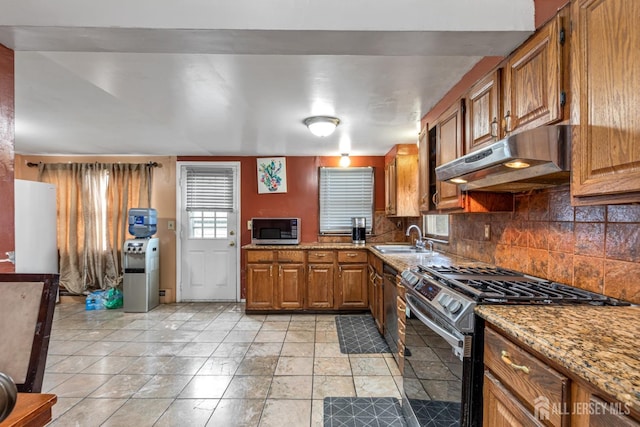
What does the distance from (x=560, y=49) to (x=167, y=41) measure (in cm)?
162

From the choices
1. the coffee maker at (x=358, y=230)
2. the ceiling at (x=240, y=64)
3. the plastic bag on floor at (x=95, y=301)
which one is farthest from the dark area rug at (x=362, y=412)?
the plastic bag on floor at (x=95, y=301)

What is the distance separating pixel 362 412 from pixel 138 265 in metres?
3.51

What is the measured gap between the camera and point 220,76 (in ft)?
6.74

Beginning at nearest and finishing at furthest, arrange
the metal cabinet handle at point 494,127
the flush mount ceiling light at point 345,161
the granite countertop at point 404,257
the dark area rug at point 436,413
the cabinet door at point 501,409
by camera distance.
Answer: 1. the cabinet door at point 501,409
2. the dark area rug at point 436,413
3. the metal cabinet handle at point 494,127
4. the granite countertop at point 404,257
5. the flush mount ceiling light at point 345,161

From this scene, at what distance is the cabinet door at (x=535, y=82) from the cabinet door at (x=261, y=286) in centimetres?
317

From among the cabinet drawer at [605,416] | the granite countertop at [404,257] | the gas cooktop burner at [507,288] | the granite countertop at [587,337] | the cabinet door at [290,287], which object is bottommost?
the cabinet door at [290,287]

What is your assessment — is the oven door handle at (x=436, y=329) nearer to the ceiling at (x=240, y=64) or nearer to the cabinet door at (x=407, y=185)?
the ceiling at (x=240, y=64)

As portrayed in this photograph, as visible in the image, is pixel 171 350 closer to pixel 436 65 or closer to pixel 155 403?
pixel 155 403

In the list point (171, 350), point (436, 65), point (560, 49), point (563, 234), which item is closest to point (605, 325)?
point (563, 234)

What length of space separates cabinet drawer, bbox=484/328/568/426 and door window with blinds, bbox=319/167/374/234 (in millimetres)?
3537

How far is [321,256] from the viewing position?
158 inches

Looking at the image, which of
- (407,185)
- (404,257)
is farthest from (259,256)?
(407,185)

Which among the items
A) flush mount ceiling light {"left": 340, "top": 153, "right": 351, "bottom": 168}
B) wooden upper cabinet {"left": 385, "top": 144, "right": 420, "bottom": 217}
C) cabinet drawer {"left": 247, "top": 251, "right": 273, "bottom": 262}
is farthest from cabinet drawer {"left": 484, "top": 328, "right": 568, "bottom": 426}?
flush mount ceiling light {"left": 340, "top": 153, "right": 351, "bottom": 168}

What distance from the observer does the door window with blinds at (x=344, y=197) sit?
15.4 feet
